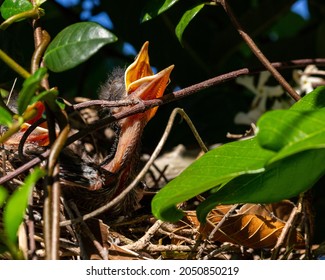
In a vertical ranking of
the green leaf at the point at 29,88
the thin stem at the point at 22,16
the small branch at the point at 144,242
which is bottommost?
the small branch at the point at 144,242

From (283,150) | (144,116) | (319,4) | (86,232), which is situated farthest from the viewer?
(319,4)

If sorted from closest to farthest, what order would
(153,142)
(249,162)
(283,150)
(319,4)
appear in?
(283,150), (249,162), (153,142), (319,4)

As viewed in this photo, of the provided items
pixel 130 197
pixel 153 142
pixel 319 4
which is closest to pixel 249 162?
pixel 130 197

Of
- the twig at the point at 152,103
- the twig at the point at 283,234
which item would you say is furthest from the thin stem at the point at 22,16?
the twig at the point at 283,234

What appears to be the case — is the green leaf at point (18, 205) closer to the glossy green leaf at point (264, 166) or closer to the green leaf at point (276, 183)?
the glossy green leaf at point (264, 166)

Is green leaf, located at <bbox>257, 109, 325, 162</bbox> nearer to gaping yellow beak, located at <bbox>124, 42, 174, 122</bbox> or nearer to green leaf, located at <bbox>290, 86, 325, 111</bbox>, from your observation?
green leaf, located at <bbox>290, 86, 325, 111</bbox>
